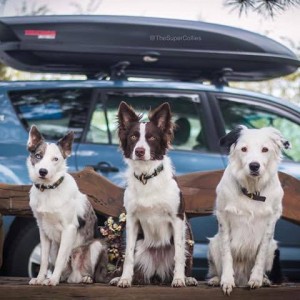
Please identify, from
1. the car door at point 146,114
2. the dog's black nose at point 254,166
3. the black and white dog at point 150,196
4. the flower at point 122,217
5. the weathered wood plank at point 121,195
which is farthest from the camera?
the car door at point 146,114

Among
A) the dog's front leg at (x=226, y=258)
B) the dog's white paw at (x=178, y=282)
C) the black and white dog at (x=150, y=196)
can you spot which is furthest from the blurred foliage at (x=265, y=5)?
the dog's white paw at (x=178, y=282)

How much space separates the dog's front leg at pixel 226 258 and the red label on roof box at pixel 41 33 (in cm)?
262

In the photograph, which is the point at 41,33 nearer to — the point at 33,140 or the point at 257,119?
the point at 33,140

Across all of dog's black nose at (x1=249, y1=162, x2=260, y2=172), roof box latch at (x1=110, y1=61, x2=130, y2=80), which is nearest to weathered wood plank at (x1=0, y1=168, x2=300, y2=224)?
dog's black nose at (x1=249, y1=162, x2=260, y2=172)

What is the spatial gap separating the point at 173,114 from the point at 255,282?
8.99 ft

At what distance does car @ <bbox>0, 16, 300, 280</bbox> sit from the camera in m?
6.82

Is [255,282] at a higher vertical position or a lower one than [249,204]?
lower

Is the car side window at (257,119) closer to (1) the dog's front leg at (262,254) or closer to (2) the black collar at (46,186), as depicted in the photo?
(1) the dog's front leg at (262,254)

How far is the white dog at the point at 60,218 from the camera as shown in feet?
16.2

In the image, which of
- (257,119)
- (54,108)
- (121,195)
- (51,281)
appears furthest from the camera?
(257,119)

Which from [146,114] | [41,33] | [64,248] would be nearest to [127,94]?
[146,114]

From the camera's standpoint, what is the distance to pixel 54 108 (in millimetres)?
7180

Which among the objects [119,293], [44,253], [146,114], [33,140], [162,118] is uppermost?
[146,114]

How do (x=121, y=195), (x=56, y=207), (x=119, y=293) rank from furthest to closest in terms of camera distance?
(x=121, y=195), (x=56, y=207), (x=119, y=293)
